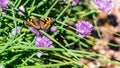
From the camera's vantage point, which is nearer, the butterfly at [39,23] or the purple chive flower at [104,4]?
the butterfly at [39,23]

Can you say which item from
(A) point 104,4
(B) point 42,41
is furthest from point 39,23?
(A) point 104,4

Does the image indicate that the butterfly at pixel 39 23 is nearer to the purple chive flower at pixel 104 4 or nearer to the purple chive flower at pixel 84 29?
the purple chive flower at pixel 84 29

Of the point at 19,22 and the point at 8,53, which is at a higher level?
the point at 19,22

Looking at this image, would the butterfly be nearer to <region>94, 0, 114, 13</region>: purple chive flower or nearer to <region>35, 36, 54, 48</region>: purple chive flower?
<region>35, 36, 54, 48</region>: purple chive flower

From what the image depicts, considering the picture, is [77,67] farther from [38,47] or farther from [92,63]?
[92,63]

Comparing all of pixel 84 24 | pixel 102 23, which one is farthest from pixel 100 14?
pixel 84 24

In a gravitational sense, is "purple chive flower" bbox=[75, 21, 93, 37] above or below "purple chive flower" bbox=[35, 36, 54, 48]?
above

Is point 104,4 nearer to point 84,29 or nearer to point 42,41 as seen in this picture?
point 84,29

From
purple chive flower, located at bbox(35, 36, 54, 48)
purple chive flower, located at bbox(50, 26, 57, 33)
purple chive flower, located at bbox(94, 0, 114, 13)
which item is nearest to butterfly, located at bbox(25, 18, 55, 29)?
purple chive flower, located at bbox(35, 36, 54, 48)

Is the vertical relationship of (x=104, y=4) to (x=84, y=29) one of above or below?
above

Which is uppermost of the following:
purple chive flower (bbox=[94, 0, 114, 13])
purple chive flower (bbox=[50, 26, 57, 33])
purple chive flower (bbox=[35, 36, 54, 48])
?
purple chive flower (bbox=[94, 0, 114, 13])

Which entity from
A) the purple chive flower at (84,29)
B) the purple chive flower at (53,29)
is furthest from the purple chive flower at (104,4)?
the purple chive flower at (53,29)
